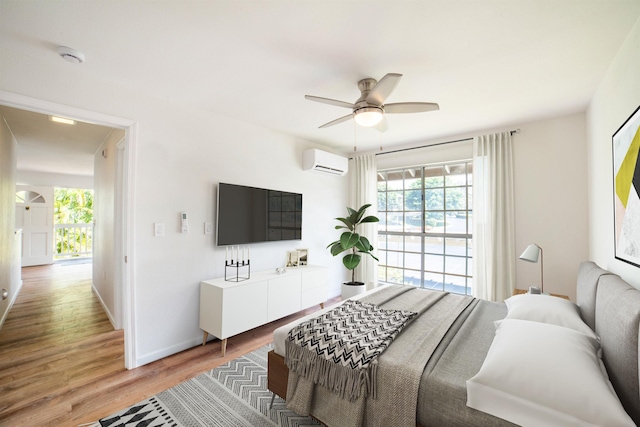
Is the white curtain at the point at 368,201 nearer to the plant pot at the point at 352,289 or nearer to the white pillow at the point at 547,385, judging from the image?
the plant pot at the point at 352,289

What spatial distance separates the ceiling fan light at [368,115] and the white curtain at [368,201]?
8.06ft

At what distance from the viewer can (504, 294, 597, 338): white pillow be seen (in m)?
1.61

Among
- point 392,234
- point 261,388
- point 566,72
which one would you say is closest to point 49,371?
point 261,388

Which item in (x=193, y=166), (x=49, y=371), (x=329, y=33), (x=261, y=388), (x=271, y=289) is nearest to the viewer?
(x=329, y=33)

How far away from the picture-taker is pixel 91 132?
3.69 metres

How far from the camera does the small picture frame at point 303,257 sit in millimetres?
4039

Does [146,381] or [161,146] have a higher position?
[161,146]

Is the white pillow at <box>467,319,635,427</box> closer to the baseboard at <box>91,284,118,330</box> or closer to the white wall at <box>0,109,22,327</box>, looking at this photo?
the baseboard at <box>91,284,118,330</box>

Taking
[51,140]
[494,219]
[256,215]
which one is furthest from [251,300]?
[51,140]

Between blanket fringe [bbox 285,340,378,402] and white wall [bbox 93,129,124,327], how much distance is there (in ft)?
9.24

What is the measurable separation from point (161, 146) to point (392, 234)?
351 cm

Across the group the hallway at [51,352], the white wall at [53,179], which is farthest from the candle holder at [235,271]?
the white wall at [53,179]

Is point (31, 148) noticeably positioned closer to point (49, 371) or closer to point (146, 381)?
point (49, 371)

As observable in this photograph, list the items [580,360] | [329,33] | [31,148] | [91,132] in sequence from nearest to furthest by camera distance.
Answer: [580,360], [329,33], [91,132], [31,148]
